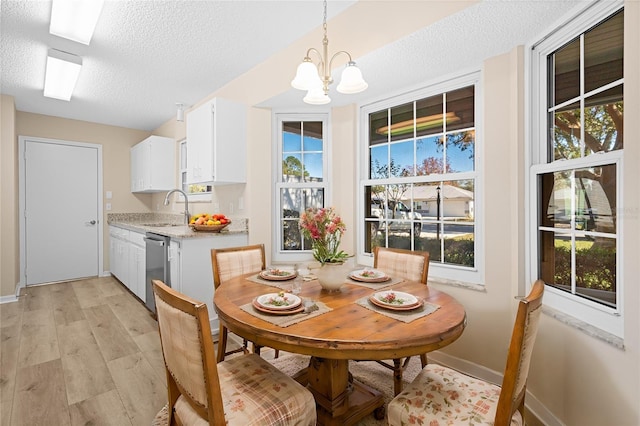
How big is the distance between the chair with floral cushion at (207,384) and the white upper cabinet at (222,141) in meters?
2.13

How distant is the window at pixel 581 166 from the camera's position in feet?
4.67

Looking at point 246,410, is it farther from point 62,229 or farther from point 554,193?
point 62,229

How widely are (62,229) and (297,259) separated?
390cm

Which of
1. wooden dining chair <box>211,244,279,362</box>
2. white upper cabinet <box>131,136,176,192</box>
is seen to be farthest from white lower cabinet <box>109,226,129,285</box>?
wooden dining chair <box>211,244,279,362</box>

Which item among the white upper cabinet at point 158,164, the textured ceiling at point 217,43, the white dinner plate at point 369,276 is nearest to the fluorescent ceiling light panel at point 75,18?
the textured ceiling at point 217,43

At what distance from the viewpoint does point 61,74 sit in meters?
3.06

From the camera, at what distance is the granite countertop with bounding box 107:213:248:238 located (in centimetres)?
298

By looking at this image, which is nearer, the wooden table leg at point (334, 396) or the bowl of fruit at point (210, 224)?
the wooden table leg at point (334, 396)

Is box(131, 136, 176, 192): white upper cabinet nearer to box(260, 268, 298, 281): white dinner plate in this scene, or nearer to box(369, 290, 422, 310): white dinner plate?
box(260, 268, 298, 281): white dinner plate

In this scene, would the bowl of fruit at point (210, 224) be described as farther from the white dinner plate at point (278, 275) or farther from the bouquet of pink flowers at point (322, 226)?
the bouquet of pink flowers at point (322, 226)

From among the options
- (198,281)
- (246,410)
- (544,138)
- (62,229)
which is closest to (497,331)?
(544,138)

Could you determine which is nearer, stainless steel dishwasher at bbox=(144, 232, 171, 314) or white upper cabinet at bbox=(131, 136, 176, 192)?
stainless steel dishwasher at bbox=(144, 232, 171, 314)

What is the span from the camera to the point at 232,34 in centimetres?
249

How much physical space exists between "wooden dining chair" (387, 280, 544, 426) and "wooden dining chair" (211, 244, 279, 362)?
117 cm
